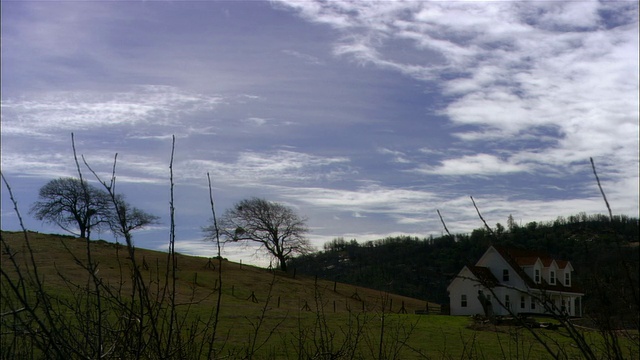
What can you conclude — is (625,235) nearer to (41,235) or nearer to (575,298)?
(575,298)

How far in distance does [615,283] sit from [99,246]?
61.7 meters

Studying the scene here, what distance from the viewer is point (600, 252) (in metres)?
4.05

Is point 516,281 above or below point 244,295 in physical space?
above

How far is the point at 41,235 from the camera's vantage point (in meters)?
62.9

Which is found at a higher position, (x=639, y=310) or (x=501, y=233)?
(x=501, y=233)

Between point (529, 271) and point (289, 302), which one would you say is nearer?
point (529, 271)

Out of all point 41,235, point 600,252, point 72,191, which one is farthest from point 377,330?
point 72,191

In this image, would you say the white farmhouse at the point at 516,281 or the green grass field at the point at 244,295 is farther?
the white farmhouse at the point at 516,281

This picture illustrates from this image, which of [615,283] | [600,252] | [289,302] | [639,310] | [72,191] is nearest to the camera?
[639,310]

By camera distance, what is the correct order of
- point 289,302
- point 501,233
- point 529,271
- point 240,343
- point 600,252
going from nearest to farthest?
1. point 501,233
2. point 600,252
3. point 240,343
4. point 529,271
5. point 289,302

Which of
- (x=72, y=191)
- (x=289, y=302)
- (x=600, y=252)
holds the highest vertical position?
(x=72, y=191)

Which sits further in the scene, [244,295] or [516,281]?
[244,295]

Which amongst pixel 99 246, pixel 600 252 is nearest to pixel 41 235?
pixel 99 246

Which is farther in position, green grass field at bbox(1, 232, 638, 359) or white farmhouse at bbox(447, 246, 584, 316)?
white farmhouse at bbox(447, 246, 584, 316)
